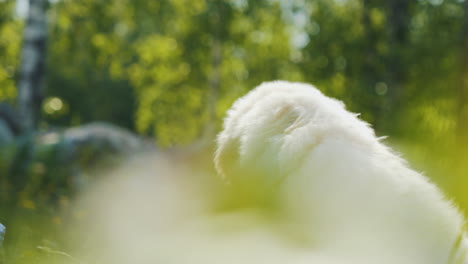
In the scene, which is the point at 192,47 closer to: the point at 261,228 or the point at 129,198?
the point at 129,198

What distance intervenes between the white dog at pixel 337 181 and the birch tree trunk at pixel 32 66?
30.2 ft

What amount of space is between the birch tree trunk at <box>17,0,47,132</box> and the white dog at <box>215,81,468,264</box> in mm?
9207

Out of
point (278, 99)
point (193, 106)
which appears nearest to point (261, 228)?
point (278, 99)

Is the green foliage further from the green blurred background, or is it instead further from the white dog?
the white dog

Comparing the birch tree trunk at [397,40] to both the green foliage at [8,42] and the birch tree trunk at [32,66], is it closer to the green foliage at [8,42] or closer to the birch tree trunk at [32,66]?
the birch tree trunk at [32,66]

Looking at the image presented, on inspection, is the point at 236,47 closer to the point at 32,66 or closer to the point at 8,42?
the point at 8,42

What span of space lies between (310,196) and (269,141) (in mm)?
472

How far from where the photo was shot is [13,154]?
768 centimetres

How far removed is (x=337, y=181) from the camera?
224 cm

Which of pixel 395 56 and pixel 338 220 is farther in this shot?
pixel 395 56

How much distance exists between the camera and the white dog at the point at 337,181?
1941 mm

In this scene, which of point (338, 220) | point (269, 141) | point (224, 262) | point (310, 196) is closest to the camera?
point (224, 262)

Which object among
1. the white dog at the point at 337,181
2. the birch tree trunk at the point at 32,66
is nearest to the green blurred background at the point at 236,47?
the birch tree trunk at the point at 32,66

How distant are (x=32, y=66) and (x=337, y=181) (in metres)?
10.1
